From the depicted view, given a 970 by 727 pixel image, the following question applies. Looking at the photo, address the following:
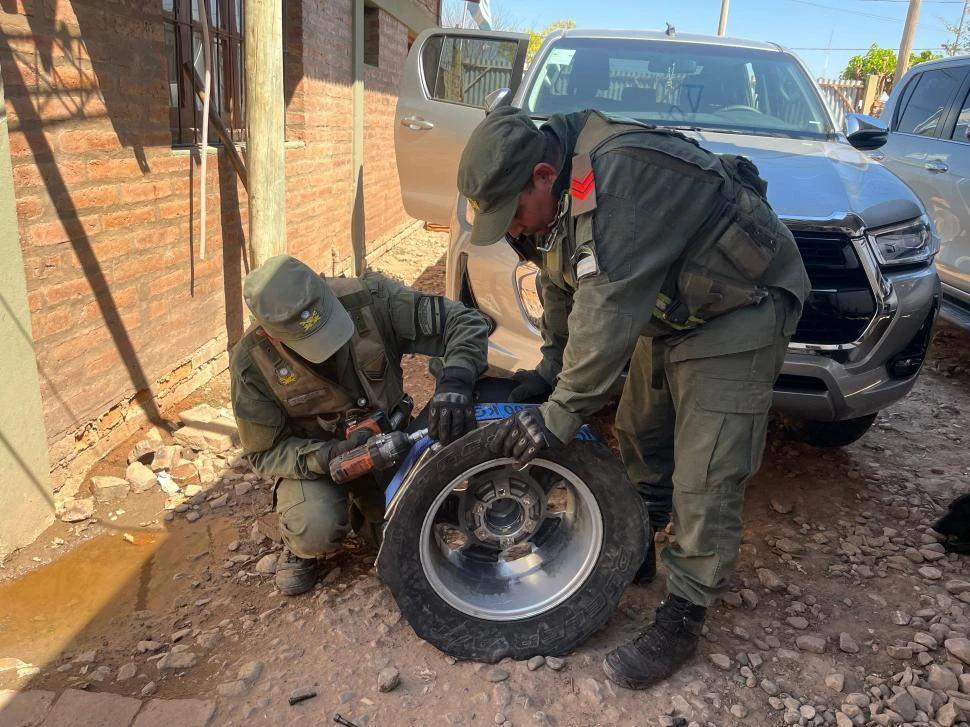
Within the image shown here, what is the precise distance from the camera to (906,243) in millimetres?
3092

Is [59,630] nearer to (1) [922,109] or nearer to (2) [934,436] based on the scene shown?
(2) [934,436]

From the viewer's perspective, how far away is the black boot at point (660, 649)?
7.60 ft

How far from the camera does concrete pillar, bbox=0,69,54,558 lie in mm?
2930

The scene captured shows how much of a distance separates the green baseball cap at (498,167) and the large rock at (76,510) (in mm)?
2396

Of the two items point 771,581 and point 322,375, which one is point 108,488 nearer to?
point 322,375

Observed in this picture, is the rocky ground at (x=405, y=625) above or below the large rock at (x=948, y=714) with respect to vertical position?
below

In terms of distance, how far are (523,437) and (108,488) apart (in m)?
2.37

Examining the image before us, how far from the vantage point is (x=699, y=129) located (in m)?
3.75

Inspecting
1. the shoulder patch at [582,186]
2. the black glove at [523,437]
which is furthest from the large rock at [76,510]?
the shoulder patch at [582,186]

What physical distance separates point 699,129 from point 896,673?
2.46 m

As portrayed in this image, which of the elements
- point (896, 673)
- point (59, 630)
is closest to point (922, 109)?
point (896, 673)

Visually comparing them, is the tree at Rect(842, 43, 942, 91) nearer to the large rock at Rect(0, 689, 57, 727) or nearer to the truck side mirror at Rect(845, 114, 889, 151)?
the truck side mirror at Rect(845, 114, 889, 151)

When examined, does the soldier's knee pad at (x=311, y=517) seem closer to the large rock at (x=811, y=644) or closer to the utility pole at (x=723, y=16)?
the large rock at (x=811, y=644)

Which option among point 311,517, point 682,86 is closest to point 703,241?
point 311,517
